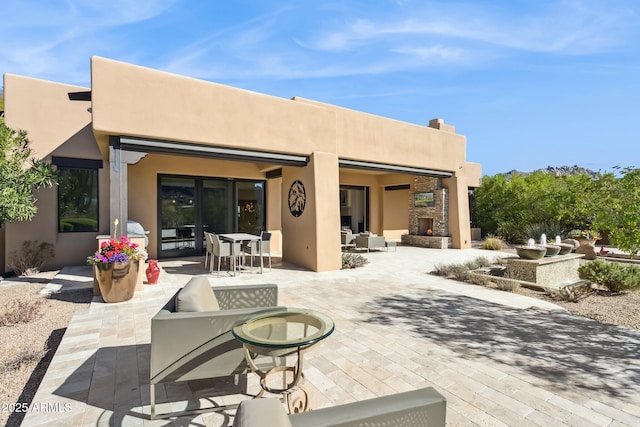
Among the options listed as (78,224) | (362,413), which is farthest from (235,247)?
(362,413)

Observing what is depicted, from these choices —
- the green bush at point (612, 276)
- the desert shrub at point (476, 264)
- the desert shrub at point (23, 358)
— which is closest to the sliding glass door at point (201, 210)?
the desert shrub at point (23, 358)

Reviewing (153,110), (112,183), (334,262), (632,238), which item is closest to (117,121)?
(153,110)

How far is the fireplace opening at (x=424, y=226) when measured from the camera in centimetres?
1504

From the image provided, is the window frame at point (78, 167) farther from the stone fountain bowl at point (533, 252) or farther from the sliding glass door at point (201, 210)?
the stone fountain bowl at point (533, 252)

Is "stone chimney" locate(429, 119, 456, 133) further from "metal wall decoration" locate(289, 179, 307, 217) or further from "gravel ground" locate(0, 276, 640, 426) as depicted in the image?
"gravel ground" locate(0, 276, 640, 426)

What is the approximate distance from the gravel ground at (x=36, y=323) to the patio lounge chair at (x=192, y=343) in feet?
4.41

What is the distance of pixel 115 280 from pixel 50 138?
238 inches

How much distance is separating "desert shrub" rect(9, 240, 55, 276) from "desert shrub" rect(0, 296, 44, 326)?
312 centimetres

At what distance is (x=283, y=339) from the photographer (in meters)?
2.37

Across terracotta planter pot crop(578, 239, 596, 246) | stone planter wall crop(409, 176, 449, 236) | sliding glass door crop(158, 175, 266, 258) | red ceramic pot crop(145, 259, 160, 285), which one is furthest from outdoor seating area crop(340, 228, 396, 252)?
terracotta planter pot crop(578, 239, 596, 246)

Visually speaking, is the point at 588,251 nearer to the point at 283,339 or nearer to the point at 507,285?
the point at 507,285

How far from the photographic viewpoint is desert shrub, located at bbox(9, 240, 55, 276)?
8203 mm

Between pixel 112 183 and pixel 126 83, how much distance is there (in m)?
2.03

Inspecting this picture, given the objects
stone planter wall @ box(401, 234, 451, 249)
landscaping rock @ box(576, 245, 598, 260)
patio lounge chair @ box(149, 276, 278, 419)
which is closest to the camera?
patio lounge chair @ box(149, 276, 278, 419)
